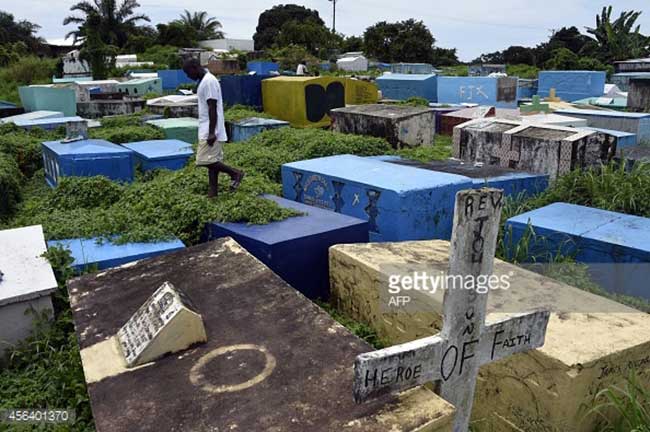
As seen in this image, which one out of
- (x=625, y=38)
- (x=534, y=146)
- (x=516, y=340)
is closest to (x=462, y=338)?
(x=516, y=340)

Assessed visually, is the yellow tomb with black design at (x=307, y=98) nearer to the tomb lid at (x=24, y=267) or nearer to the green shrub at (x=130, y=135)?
the green shrub at (x=130, y=135)

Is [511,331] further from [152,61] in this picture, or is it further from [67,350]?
[152,61]

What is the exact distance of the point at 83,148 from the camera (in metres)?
7.68

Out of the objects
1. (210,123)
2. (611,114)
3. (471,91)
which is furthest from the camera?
(471,91)

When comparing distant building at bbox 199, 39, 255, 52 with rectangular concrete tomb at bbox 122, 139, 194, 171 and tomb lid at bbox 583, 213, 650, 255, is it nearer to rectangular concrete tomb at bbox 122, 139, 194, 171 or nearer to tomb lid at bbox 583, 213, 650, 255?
rectangular concrete tomb at bbox 122, 139, 194, 171

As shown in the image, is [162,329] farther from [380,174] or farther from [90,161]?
[90,161]

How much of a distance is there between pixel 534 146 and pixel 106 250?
5.60 meters

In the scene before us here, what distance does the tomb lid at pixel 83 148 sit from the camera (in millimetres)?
7439

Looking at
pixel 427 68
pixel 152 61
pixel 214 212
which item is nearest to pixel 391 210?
pixel 214 212

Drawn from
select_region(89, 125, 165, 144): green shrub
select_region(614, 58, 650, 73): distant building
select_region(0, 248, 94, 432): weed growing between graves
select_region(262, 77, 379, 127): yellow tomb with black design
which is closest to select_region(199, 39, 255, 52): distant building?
select_region(614, 58, 650, 73): distant building

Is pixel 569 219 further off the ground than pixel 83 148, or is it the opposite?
pixel 83 148

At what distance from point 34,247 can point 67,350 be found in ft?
3.65

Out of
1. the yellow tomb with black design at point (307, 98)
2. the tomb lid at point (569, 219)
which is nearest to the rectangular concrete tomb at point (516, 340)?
the tomb lid at point (569, 219)

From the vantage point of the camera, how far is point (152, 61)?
34906mm
